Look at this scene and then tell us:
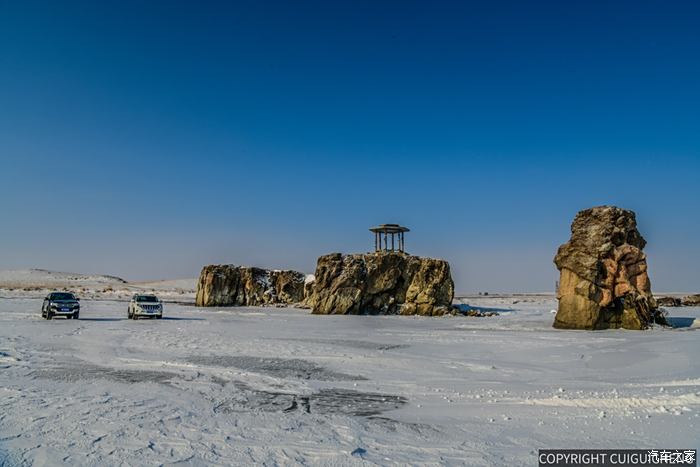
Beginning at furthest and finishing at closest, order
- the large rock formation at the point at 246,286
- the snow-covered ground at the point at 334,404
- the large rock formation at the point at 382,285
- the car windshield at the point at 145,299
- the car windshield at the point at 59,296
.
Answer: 1. the large rock formation at the point at 246,286
2. the large rock formation at the point at 382,285
3. the car windshield at the point at 145,299
4. the car windshield at the point at 59,296
5. the snow-covered ground at the point at 334,404

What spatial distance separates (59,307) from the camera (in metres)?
32.7

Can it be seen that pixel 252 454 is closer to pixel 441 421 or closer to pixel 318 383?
pixel 441 421

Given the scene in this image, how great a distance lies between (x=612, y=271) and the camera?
3005 centimetres

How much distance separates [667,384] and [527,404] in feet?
14.5

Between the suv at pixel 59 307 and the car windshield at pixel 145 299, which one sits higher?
the car windshield at pixel 145 299

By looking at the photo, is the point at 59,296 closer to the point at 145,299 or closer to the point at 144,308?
the point at 145,299

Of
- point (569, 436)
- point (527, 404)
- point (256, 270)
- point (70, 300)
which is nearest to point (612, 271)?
point (527, 404)

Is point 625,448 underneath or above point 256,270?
underneath

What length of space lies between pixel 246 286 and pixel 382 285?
23972 mm

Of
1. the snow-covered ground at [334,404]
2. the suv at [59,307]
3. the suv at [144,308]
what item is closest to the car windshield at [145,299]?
the suv at [144,308]

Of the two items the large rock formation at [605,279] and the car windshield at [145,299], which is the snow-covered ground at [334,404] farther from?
the car windshield at [145,299]

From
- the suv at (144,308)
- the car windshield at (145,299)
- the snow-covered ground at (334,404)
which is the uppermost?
the car windshield at (145,299)

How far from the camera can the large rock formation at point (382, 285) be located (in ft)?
165

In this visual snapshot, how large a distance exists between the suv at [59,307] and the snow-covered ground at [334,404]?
53.0 feet
